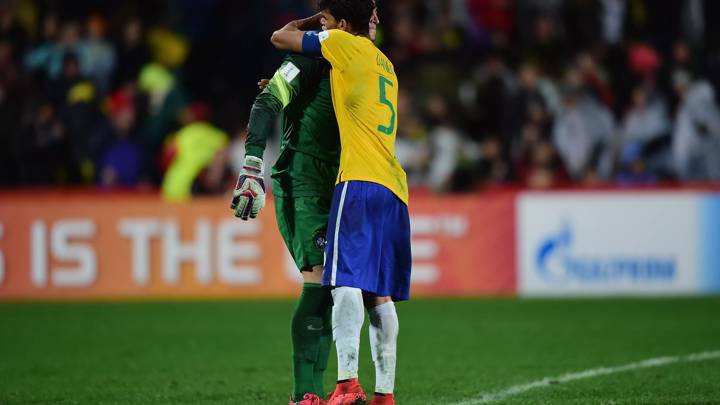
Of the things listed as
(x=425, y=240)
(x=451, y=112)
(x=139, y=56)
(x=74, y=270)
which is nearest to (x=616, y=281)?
(x=425, y=240)

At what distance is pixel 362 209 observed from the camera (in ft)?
19.4

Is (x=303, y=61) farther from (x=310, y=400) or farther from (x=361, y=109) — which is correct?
(x=310, y=400)

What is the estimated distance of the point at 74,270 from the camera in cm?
1381

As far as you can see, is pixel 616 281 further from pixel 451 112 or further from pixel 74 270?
pixel 74 270

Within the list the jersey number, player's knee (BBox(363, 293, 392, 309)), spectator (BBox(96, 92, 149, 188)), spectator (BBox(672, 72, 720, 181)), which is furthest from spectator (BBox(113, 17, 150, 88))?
player's knee (BBox(363, 293, 392, 309))

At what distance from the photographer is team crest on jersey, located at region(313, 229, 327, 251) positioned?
6.23m

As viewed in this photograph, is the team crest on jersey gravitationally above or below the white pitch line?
above

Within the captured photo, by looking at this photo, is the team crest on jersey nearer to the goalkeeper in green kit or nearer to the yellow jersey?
the goalkeeper in green kit

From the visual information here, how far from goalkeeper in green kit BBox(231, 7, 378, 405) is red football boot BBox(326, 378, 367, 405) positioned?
0.69ft

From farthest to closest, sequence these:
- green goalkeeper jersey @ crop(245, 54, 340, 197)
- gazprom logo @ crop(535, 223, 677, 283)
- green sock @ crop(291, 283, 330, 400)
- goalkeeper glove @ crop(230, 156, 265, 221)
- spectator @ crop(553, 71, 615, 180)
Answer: spectator @ crop(553, 71, 615, 180)
gazprom logo @ crop(535, 223, 677, 283)
green goalkeeper jersey @ crop(245, 54, 340, 197)
green sock @ crop(291, 283, 330, 400)
goalkeeper glove @ crop(230, 156, 265, 221)

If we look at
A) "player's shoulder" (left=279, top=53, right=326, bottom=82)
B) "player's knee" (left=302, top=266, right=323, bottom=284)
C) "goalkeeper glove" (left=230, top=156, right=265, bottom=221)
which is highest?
"player's shoulder" (left=279, top=53, right=326, bottom=82)

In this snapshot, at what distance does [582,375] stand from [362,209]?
2.57 m

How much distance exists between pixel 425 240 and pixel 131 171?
425 cm

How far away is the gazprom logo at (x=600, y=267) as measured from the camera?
534 inches
